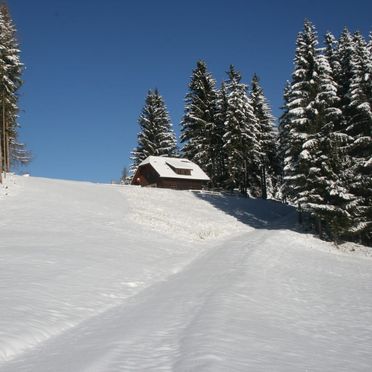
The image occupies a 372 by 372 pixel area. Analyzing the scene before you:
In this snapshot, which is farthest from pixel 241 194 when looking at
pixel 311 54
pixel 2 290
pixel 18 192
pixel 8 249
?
pixel 2 290

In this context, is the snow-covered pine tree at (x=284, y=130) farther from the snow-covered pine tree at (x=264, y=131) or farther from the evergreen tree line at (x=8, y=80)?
the evergreen tree line at (x=8, y=80)

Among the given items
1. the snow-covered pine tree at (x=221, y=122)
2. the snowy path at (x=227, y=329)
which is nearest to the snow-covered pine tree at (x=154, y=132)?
the snow-covered pine tree at (x=221, y=122)

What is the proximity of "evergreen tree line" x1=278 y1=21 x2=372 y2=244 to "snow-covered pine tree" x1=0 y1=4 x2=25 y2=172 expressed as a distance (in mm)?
24317

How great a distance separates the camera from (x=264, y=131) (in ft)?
193

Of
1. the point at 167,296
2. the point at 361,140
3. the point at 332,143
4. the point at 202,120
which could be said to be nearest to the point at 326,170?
the point at 332,143

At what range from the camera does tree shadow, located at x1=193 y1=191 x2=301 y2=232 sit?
39.7 metres

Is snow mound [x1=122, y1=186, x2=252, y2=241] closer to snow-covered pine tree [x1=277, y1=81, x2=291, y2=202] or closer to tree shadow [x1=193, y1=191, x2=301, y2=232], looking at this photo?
tree shadow [x1=193, y1=191, x2=301, y2=232]

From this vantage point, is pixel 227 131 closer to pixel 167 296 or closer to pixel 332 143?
pixel 332 143

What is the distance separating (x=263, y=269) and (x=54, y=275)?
979 cm

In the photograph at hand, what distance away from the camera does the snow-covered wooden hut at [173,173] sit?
56562 millimetres

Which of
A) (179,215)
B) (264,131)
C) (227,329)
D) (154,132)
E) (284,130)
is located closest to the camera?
(227,329)

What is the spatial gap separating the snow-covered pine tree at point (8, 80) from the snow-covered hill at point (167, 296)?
997 cm

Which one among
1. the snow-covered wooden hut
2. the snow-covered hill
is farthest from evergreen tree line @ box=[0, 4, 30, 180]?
the snow-covered wooden hut

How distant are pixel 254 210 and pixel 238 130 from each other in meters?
10.5
